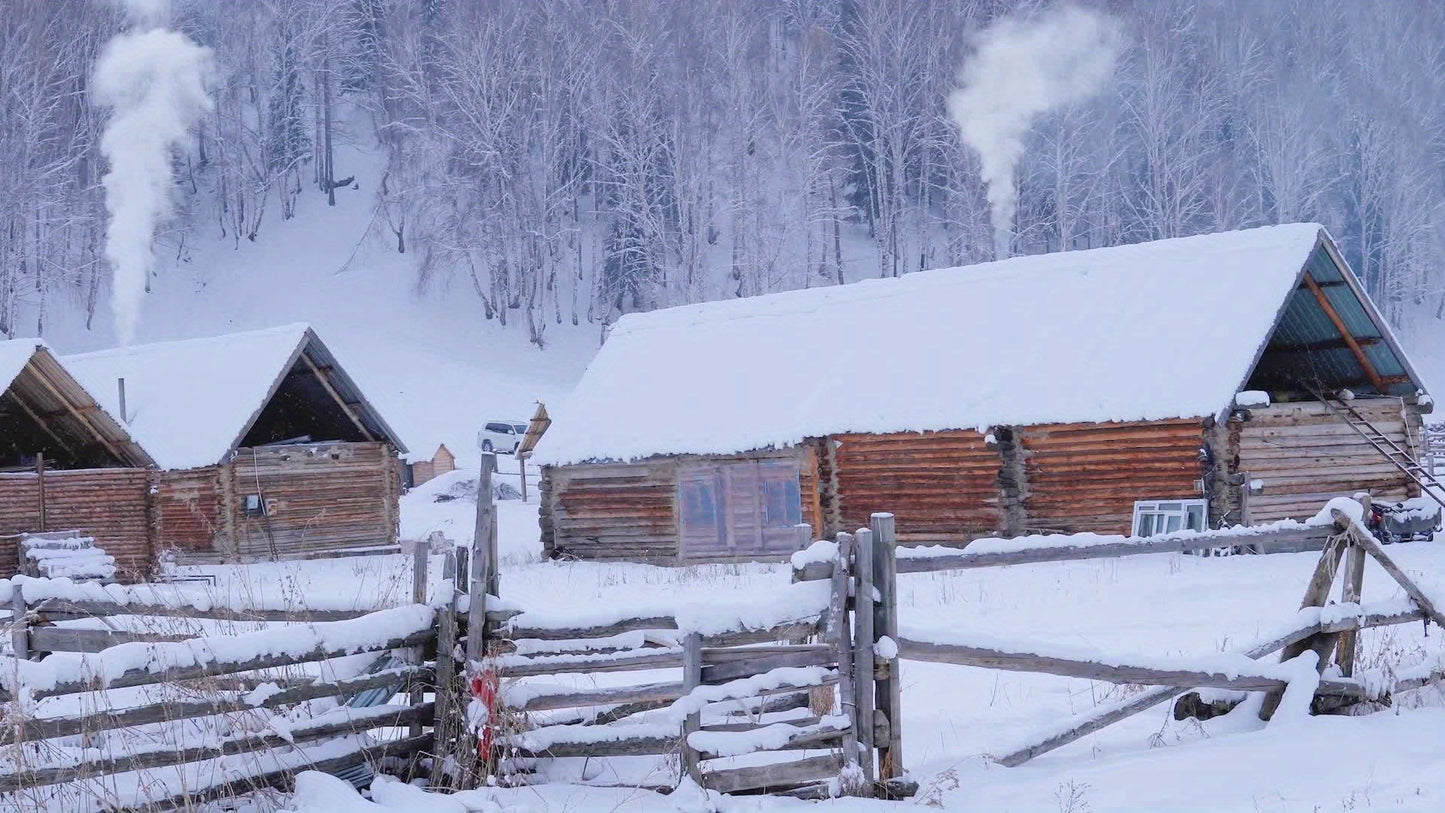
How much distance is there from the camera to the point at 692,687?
6141 mm

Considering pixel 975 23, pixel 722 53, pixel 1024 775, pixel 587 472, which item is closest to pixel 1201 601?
pixel 1024 775

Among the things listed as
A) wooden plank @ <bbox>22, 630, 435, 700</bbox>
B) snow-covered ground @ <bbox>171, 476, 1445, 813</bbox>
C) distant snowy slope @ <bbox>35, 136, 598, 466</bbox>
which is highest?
distant snowy slope @ <bbox>35, 136, 598, 466</bbox>

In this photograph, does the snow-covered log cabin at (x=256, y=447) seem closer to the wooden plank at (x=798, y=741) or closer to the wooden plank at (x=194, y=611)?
the wooden plank at (x=194, y=611)

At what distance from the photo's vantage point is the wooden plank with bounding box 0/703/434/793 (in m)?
5.32

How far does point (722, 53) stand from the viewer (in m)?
57.3

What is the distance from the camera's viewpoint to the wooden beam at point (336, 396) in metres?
26.0

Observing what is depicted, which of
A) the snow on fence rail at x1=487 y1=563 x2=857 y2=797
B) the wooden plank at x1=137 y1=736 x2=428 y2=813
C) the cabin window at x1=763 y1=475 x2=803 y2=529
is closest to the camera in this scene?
the wooden plank at x1=137 y1=736 x2=428 y2=813

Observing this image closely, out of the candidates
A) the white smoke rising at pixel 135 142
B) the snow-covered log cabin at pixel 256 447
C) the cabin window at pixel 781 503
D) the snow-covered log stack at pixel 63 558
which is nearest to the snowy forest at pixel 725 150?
the white smoke rising at pixel 135 142

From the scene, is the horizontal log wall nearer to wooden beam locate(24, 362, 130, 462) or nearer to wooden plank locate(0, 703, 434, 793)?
wooden beam locate(24, 362, 130, 462)

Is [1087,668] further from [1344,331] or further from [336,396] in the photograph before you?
[336,396]

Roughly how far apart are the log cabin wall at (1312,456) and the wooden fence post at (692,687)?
1445 cm

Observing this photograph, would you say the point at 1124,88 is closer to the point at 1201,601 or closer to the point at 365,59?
the point at 365,59

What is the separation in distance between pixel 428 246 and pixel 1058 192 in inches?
1062

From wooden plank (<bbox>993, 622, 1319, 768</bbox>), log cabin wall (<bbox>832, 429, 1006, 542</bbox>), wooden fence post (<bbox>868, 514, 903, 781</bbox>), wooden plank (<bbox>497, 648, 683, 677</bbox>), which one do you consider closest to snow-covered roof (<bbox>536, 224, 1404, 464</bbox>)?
log cabin wall (<bbox>832, 429, 1006, 542</bbox>)
